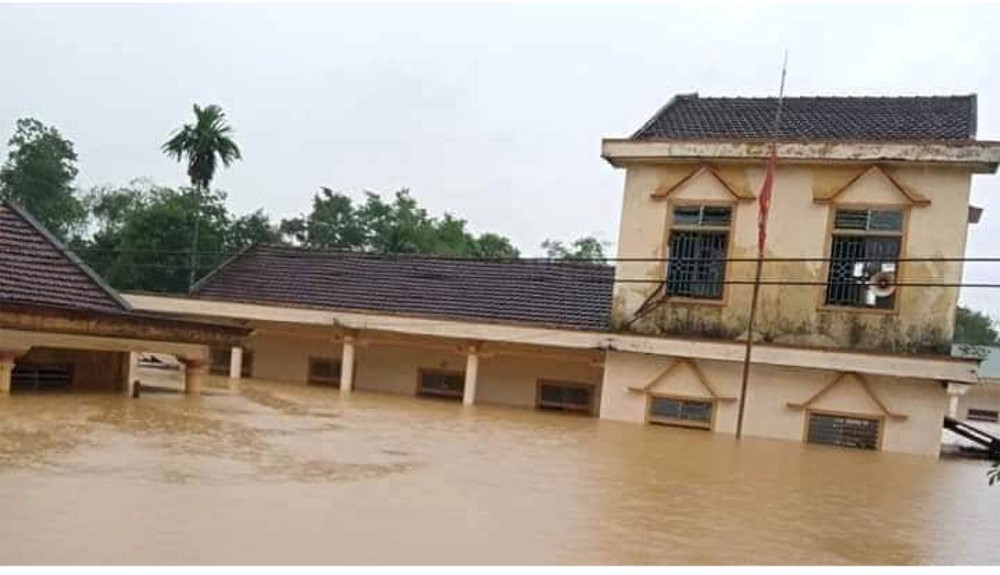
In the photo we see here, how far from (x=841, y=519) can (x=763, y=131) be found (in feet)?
31.6

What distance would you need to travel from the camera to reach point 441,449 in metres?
10.5

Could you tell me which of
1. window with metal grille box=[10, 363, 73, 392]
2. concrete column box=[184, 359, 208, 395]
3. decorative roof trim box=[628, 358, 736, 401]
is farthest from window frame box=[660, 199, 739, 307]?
window with metal grille box=[10, 363, 73, 392]

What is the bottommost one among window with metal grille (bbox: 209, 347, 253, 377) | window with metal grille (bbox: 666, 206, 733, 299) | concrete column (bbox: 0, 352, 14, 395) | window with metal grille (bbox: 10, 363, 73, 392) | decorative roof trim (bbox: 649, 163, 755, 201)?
window with metal grille (bbox: 209, 347, 253, 377)

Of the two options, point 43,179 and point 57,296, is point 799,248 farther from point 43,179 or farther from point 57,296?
point 43,179

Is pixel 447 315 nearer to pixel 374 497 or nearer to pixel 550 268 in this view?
pixel 550 268

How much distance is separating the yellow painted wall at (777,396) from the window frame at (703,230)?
1.03m

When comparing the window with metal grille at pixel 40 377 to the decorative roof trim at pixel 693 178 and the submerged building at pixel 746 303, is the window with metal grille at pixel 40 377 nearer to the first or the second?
the submerged building at pixel 746 303

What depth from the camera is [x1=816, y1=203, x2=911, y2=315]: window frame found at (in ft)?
47.4

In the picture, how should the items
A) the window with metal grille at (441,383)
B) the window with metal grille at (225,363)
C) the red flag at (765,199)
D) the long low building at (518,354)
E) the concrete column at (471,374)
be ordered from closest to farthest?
1. the red flag at (765,199)
2. the long low building at (518,354)
3. the concrete column at (471,374)
4. the window with metal grille at (441,383)
5. the window with metal grille at (225,363)

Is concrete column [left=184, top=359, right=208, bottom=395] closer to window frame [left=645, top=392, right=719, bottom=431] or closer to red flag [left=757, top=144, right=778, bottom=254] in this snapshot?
window frame [left=645, top=392, right=719, bottom=431]

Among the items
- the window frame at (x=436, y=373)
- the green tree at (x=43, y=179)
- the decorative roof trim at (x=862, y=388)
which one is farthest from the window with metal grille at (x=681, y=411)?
the green tree at (x=43, y=179)

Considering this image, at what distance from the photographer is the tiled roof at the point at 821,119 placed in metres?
15.3

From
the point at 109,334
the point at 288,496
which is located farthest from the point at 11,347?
the point at 288,496

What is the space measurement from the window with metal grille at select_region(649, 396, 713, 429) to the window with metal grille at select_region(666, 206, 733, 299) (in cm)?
178
